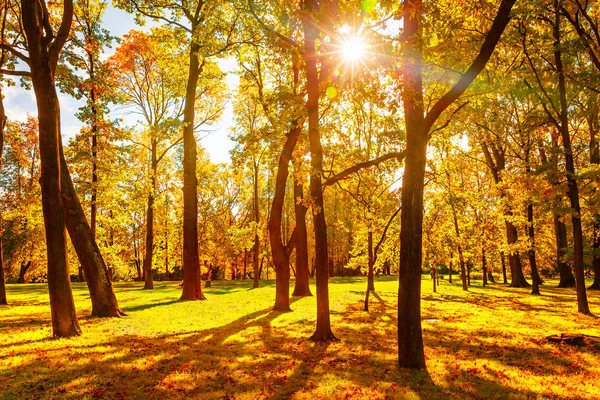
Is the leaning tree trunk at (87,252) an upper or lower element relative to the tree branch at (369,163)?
lower

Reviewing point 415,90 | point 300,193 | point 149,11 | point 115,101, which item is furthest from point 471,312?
point 149,11

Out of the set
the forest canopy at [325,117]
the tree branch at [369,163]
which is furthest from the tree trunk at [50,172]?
the tree branch at [369,163]

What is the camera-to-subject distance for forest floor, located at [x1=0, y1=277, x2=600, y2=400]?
6812 millimetres

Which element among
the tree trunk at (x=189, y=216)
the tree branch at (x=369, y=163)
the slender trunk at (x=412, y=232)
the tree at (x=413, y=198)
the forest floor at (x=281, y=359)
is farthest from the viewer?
the tree trunk at (x=189, y=216)

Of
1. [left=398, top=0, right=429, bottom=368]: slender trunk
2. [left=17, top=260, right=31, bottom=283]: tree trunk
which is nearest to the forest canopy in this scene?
[left=398, top=0, right=429, bottom=368]: slender trunk

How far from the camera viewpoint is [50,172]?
1031cm

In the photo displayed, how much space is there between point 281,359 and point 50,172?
803cm

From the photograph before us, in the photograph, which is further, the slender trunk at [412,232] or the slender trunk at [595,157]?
the slender trunk at [595,157]

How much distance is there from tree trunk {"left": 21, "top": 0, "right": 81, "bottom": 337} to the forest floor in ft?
3.27

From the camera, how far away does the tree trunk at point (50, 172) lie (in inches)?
401

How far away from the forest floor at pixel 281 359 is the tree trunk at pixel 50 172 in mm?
→ 996

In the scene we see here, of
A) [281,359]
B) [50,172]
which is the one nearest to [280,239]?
[281,359]

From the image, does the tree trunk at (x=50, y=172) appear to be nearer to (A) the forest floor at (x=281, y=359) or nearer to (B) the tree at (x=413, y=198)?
(A) the forest floor at (x=281, y=359)

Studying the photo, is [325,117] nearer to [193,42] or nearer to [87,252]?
[193,42]
